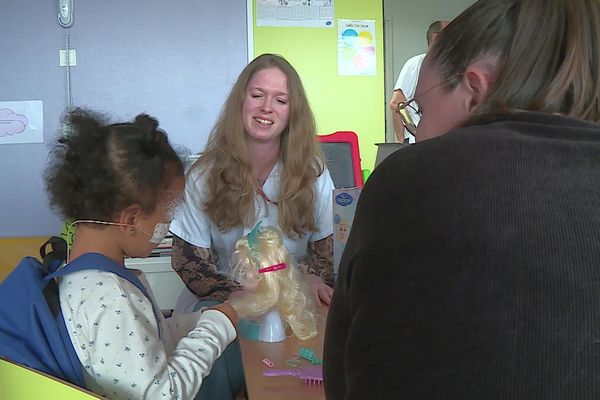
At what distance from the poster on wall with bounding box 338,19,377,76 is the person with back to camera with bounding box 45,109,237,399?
202cm

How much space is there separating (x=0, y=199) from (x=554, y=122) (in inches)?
107

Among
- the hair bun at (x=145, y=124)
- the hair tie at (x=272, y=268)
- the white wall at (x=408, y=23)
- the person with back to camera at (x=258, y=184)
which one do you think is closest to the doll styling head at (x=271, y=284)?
the hair tie at (x=272, y=268)

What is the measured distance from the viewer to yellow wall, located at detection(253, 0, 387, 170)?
3.00 meters

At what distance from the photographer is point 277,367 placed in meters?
0.97

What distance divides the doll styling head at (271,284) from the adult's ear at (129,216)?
21 cm

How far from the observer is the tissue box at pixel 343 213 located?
133 cm

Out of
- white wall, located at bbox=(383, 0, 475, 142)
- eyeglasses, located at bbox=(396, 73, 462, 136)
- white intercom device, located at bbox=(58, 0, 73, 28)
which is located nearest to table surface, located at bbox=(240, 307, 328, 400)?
eyeglasses, located at bbox=(396, 73, 462, 136)

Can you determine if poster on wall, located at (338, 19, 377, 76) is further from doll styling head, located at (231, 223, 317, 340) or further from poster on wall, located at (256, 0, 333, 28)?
doll styling head, located at (231, 223, 317, 340)

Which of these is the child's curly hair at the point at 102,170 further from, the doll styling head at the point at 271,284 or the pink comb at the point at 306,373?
the pink comb at the point at 306,373

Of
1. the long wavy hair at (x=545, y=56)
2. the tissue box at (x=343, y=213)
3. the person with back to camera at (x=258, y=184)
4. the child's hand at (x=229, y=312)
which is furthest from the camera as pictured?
the person with back to camera at (x=258, y=184)

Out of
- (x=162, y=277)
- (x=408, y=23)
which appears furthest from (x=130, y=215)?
(x=408, y=23)

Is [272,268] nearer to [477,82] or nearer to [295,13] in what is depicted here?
[477,82]

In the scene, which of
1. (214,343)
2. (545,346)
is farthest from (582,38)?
(214,343)

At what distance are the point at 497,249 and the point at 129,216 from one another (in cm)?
76
